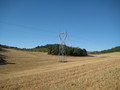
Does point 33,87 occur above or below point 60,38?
below

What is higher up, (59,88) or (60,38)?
(60,38)

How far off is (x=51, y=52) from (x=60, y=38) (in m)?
15.9

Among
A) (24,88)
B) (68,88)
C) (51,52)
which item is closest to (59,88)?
(68,88)

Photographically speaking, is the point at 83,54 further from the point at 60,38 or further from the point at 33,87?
the point at 33,87

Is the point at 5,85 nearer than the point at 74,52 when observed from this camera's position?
Yes

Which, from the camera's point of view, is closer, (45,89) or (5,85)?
(45,89)

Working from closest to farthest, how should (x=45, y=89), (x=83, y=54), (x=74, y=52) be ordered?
(x=45, y=89)
(x=74, y=52)
(x=83, y=54)

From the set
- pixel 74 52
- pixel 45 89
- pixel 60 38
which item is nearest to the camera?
pixel 45 89

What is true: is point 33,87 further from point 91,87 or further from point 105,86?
point 105,86

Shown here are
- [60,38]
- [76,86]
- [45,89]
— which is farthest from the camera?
[60,38]

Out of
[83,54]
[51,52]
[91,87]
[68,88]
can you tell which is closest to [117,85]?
[91,87]

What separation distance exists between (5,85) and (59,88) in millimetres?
3215

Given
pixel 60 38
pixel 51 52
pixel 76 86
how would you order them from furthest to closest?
pixel 51 52, pixel 60 38, pixel 76 86

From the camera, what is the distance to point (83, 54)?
52.2 metres
